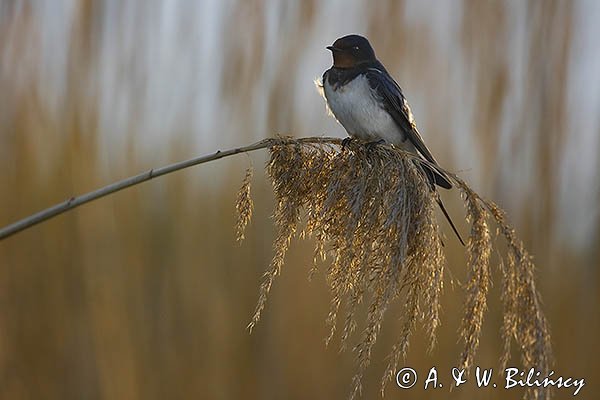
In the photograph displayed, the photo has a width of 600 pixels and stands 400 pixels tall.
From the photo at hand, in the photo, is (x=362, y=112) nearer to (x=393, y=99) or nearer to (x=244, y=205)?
(x=393, y=99)

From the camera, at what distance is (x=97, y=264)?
6.36 feet

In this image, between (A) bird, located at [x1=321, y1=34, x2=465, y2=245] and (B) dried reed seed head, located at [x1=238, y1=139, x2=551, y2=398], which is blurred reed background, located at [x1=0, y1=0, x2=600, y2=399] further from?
(B) dried reed seed head, located at [x1=238, y1=139, x2=551, y2=398]

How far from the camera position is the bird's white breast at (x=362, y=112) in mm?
2105

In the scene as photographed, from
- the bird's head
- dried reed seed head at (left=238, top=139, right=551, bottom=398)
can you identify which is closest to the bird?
the bird's head

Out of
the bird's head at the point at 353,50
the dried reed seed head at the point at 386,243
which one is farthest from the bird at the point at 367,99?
the dried reed seed head at the point at 386,243

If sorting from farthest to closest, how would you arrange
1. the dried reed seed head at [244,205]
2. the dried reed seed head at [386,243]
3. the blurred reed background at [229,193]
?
the blurred reed background at [229,193] → the dried reed seed head at [244,205] → the dried reed seed head at [386,243]

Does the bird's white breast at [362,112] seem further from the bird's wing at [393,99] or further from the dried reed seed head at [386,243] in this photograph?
the dried reed seed head at [386,243]

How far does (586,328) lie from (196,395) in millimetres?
1014

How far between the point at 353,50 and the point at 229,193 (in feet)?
1.62

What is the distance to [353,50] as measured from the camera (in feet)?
7.07

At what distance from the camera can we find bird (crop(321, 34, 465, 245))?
2094 millimetres

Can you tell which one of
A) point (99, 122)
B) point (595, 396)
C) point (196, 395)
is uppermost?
point (99, 122)

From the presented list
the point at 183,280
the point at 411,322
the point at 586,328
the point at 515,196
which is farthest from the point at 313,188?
the point at 586,328

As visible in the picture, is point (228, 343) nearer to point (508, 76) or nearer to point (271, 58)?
point (271, 58)
